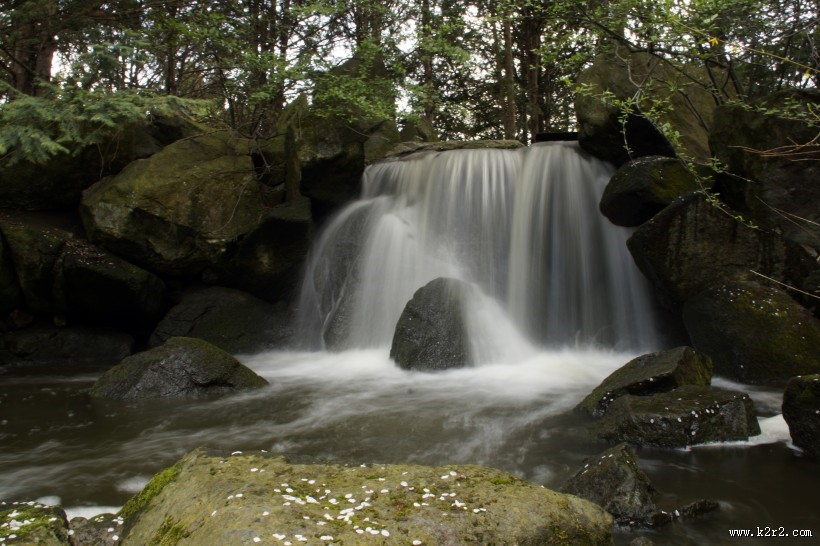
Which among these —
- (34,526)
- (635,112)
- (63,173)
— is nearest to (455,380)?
(34,526)

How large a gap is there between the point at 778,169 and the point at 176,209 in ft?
33.5

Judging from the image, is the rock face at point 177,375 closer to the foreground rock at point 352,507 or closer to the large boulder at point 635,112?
the foreground rock at point 352,507

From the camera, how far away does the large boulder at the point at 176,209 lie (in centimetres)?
1023

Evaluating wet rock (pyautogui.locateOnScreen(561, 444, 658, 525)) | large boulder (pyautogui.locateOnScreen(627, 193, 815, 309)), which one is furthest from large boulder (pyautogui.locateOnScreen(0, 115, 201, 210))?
wet rock (pyautogui.locateOnScreen(561, 444, 658, 525))

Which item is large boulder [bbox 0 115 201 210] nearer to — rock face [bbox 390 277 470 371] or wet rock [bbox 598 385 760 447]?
rock face [bbox 390 277 470 371]

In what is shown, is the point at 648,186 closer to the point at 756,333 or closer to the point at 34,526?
the point at 756,333

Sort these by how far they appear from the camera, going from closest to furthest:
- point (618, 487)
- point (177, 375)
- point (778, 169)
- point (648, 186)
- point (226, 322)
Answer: point (618, 487), point (177, 375), point (778, 169), point (648, 186), point (226, 322)

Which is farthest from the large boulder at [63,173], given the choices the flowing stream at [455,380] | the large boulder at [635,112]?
the large boulder at [635,112]

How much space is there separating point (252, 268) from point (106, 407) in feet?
15.9

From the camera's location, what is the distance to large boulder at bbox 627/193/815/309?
7.84m

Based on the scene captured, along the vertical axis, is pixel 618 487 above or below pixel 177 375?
below

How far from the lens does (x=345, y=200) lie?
1293 centimetres

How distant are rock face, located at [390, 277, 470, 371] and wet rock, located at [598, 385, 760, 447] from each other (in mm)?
3444

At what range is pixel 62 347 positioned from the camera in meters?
10.2
